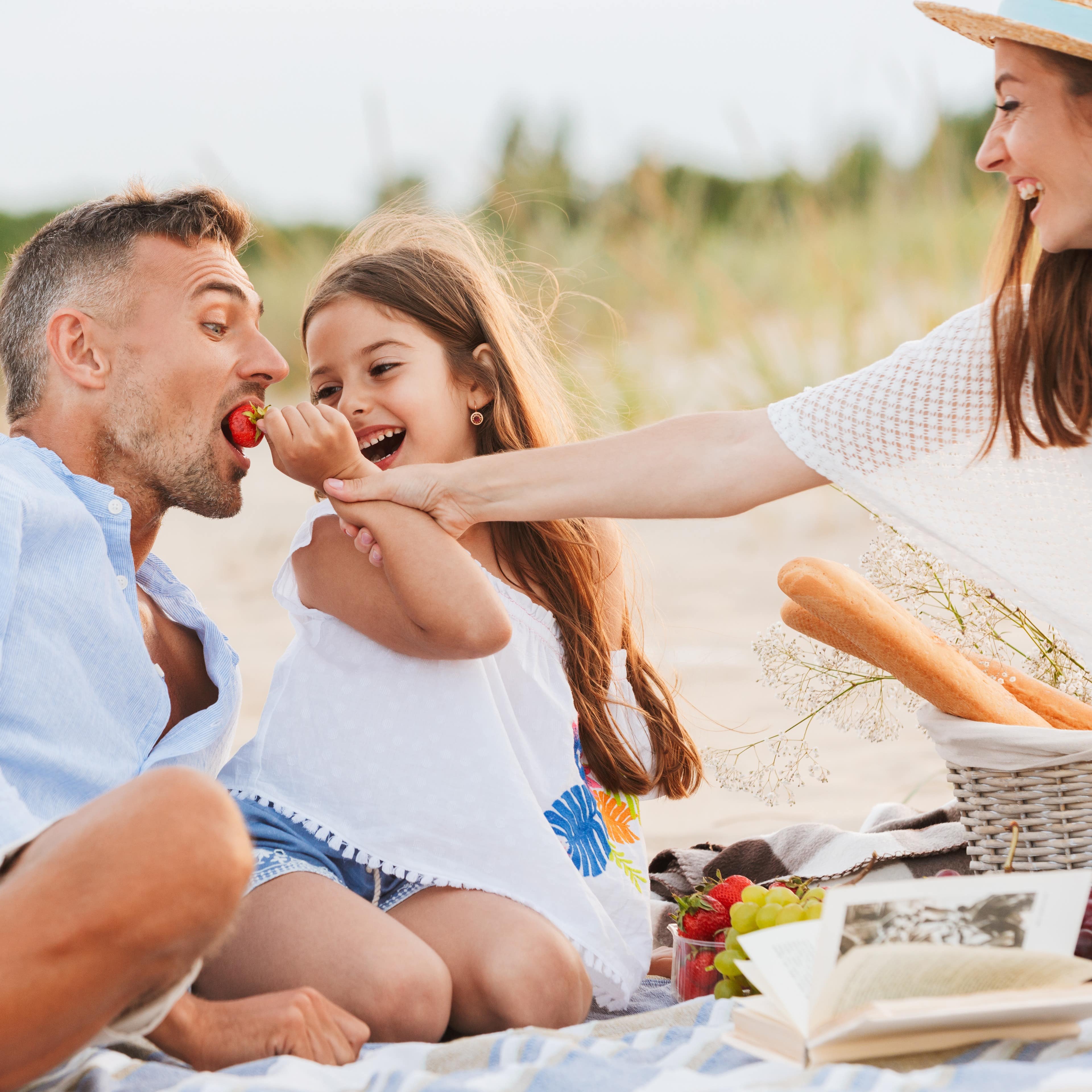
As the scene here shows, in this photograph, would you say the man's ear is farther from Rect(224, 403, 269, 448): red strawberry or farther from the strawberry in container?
the strawberry in container

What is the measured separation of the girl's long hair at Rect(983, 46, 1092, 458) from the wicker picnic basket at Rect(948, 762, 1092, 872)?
2.26 ft

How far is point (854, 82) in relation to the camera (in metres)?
9.34

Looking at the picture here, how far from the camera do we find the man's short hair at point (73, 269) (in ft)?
9.22

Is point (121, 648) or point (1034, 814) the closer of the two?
point (121, 648)

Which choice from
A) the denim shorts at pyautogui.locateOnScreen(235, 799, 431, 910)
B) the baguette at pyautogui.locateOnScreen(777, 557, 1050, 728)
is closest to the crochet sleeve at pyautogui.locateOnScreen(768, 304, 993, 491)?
the baguette at pyautogui.locateOnScreen(777, 557, 1050, 728)

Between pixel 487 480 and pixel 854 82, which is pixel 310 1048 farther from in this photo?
pixel 854 82

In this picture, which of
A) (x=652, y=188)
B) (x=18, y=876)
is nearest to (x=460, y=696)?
(x=18, y=876)

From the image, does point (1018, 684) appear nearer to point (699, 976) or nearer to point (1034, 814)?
point (1034, 814)

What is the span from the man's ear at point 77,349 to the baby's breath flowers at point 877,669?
182 cm

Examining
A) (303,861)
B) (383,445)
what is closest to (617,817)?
(303,861)

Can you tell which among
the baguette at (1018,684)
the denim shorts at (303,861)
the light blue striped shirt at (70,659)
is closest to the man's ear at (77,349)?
the light blue striped shirt at (70,659)

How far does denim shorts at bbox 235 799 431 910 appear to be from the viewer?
2512 mm

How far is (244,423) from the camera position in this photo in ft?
9.59

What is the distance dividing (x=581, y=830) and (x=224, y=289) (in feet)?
5.11
